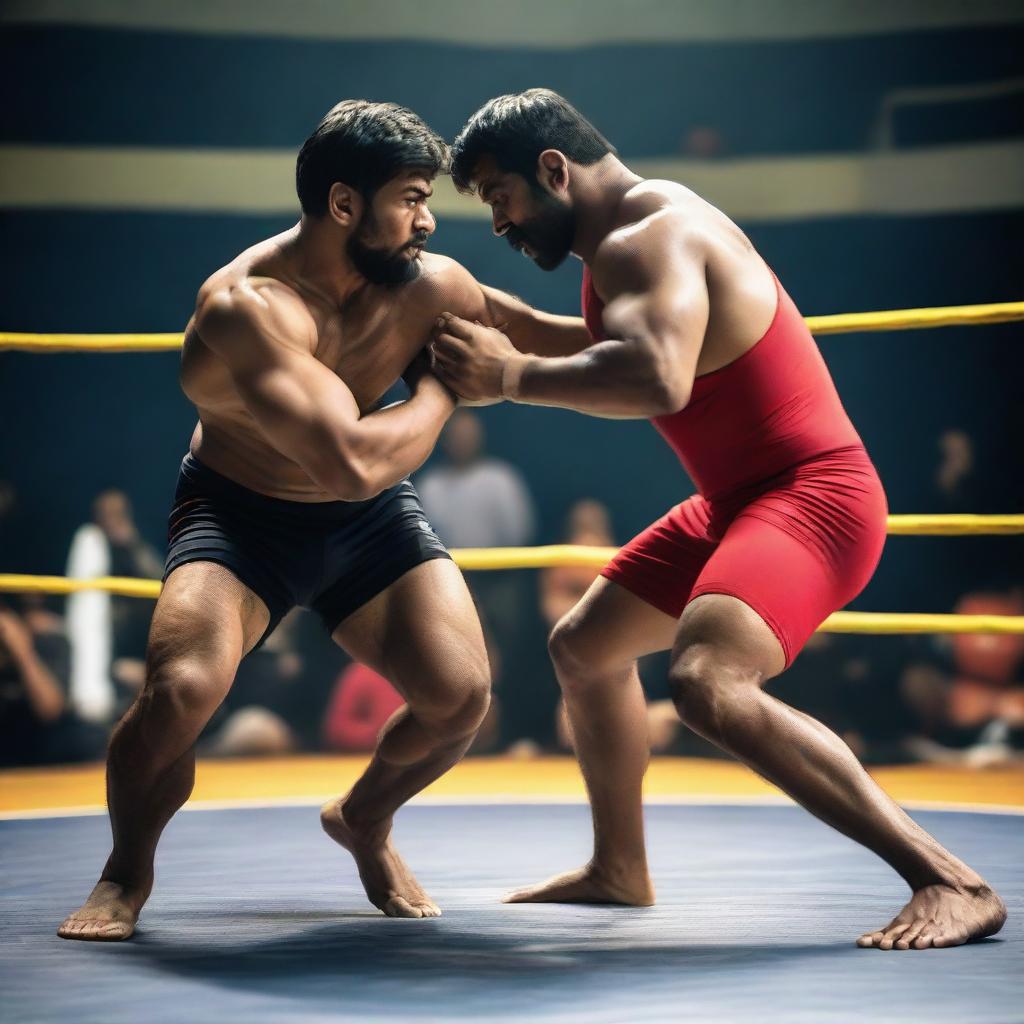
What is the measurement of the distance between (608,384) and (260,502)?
66 centimetres

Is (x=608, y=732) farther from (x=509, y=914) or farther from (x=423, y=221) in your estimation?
(x=423, y=221)

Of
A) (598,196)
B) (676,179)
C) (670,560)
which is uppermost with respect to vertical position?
(676,179)

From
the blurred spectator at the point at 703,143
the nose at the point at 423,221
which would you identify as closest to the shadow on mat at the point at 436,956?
the nose at the point at 423,221

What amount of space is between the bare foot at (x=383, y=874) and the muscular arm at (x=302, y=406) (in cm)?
59

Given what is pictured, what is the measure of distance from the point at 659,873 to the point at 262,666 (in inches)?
108

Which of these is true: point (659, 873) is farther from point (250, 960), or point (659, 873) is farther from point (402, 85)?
point (402, 85)

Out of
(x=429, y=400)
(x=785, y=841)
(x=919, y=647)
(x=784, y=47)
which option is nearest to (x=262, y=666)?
(x=919, y=647)

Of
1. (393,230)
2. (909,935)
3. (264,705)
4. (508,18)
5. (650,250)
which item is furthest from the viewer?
(508,18)

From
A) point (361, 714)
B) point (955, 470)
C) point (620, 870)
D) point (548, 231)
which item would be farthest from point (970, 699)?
point (548, 231)

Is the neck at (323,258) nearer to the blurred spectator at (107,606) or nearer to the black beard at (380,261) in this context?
the black beard at (380,261)

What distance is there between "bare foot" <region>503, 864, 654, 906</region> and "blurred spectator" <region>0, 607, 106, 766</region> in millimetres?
2594

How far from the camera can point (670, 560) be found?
8.47ft

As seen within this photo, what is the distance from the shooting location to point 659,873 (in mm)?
2920

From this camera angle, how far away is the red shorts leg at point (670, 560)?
256 centimetres
